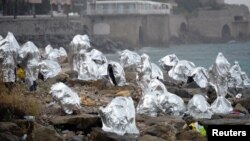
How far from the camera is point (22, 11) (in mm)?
48438

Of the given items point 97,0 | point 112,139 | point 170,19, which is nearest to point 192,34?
point 170,19

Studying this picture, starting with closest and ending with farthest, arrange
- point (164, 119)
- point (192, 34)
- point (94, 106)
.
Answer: point (164, 119), point (94, 106), point (192, 34)

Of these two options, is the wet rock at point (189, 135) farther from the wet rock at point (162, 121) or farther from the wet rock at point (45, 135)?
the wet rock at point (45, 135)

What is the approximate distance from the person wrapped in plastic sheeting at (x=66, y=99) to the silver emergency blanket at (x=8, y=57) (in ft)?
6.23

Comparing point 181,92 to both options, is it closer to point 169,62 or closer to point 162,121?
point 162,121

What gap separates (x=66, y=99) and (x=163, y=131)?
116 inches

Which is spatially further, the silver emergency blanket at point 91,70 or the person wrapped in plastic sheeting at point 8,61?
the silver emergency blanket at point 91,70

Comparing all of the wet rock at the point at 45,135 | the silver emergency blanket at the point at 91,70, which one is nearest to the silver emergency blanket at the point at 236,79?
the silver emergency blanket at the point at 91,70

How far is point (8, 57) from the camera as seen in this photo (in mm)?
15602

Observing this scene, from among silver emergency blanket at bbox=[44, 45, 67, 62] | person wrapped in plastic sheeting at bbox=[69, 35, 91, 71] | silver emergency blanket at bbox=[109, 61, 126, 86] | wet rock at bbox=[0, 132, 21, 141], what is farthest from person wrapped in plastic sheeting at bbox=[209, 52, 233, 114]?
silver emergency blanket at bbox=[44, 45, 67, 62]

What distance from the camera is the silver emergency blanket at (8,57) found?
591 inches

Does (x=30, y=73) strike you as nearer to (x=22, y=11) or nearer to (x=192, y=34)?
(x=22, y=11)

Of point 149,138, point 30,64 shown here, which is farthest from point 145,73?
point 149,138

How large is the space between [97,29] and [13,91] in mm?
43396
